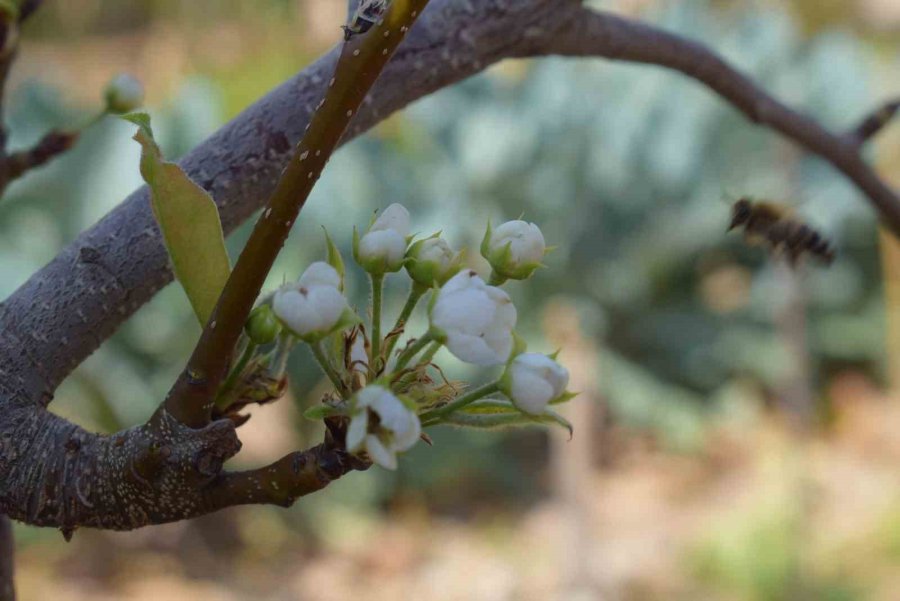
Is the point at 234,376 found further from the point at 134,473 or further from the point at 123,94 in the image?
the point at 123,94

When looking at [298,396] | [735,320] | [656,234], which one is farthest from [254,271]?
[735,320]

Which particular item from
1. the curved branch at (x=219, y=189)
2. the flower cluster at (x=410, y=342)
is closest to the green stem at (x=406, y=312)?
the flower cluster at (x=410, y=342)

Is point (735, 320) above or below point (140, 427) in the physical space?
above

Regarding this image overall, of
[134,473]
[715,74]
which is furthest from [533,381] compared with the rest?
[715,74]

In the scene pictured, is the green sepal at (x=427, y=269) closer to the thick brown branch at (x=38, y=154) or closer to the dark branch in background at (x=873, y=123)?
the thick brown branch at (x=38, y=154)

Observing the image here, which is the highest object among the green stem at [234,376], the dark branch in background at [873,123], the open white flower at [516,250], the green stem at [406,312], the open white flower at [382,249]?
the dark branch in background at [873,123]

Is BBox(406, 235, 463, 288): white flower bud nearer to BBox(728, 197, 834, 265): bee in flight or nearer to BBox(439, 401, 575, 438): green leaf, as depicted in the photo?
BBox(439, 401, 575, 438): green leaf

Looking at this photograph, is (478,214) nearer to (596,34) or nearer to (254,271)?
(596,34)
